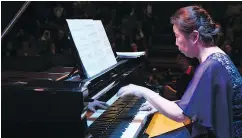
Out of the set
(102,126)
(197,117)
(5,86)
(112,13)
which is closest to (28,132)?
(5,86)

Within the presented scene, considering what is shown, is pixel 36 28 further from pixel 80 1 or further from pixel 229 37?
pixel 229 37

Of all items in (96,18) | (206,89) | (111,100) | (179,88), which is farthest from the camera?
(96,18)

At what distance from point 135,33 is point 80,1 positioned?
1706mm

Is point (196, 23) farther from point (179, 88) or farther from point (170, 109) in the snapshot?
point (179, 88)

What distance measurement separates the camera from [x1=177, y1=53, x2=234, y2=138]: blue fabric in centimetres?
177

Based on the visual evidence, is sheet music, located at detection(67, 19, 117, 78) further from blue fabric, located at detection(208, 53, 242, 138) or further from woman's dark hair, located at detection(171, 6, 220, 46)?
blue fabric, located at detection(208, 53, 242, 138)

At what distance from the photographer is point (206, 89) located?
5.81 feet

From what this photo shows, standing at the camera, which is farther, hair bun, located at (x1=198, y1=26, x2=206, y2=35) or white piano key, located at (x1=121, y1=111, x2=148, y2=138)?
white piano key, located at (x1=121, y1=111, x2=148, y2=138)

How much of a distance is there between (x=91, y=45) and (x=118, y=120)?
535 mm

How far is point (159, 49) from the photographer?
8602 mm

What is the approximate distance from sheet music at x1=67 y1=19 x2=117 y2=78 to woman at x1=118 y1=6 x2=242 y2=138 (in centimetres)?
54

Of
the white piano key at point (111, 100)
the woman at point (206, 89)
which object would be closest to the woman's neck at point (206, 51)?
the woman at point (206, 89)

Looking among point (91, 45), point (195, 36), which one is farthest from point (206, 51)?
point (91, 45)

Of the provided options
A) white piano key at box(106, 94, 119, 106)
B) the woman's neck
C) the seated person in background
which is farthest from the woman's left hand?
the seated person in background
